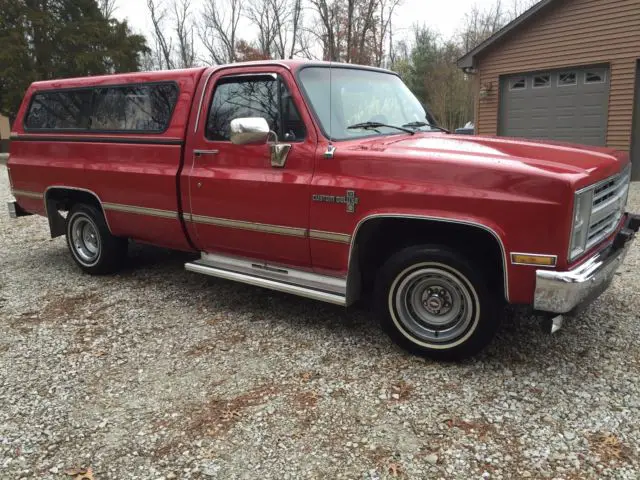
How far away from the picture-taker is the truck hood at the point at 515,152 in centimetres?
310

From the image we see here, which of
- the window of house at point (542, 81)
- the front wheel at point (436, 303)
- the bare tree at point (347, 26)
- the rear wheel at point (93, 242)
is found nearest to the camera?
the front wheel at point (436, 303)

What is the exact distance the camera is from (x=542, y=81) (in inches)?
492

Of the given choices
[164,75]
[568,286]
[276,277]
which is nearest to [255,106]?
[164,75]

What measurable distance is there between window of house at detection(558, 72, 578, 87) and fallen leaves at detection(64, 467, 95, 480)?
12651mm

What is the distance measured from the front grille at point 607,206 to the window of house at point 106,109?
347 centimetres

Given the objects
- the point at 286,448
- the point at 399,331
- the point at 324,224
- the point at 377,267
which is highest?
the point at 324,224

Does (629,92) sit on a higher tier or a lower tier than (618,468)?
higher

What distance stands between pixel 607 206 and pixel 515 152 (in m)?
0.75

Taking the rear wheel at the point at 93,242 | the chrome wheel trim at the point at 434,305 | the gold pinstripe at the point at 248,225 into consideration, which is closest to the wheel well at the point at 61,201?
the rear wheel at the point at 93,242

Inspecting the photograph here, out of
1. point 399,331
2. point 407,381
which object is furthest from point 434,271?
point 407,381

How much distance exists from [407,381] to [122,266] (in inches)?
151

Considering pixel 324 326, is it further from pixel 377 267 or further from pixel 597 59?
pixel 597 59

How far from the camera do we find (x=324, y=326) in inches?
167

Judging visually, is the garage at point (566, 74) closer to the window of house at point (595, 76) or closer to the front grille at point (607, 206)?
the window of house at point (595, 76)
